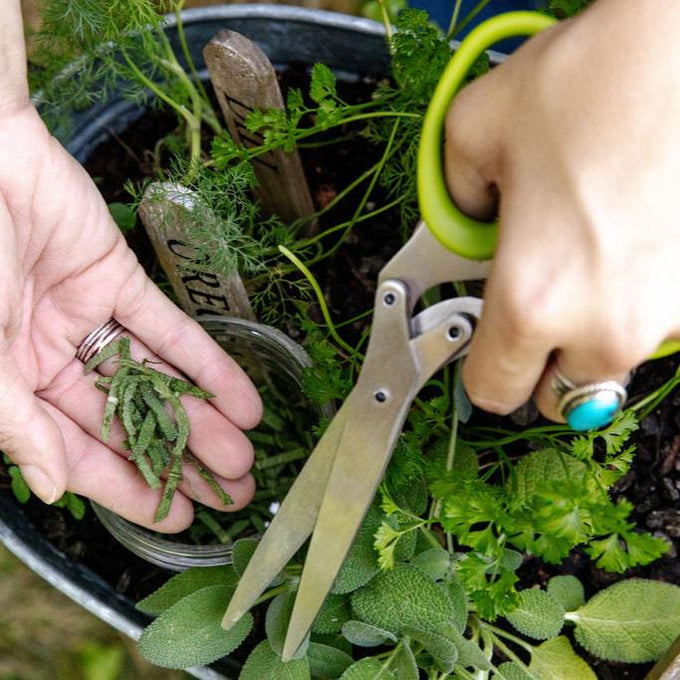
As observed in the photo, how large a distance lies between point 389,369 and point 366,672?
307mm

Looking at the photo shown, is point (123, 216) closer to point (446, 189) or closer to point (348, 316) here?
point (348, 316)

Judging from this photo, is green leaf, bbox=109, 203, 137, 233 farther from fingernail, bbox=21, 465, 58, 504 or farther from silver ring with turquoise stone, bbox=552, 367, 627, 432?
silver ring with turquoise stone, bbox=552, 367, 627, 432

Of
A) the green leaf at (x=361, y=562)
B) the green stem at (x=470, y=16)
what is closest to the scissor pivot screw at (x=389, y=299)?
the green leaf at (x=361, y=562)

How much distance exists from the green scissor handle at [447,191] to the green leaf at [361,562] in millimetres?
303

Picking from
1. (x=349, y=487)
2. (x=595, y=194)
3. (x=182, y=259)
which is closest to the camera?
(x=595, y=194)

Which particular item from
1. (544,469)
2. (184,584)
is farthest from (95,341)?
(544,469)

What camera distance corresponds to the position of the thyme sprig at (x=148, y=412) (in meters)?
0.81

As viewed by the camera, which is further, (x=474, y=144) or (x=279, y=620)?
(x=279, y=620)

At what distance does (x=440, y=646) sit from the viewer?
680 millimetres

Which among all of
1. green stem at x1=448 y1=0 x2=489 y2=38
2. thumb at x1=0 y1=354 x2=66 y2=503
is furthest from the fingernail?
green stem at x1=448 y1=0 x2=489 y2=38

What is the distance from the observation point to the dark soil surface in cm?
90

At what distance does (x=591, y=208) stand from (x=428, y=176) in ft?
0.44

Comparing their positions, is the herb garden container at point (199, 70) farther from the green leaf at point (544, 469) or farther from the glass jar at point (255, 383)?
the green leaf at point (544, 469)

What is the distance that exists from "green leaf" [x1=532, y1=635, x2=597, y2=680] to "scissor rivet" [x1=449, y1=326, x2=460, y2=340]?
0.41 metres
